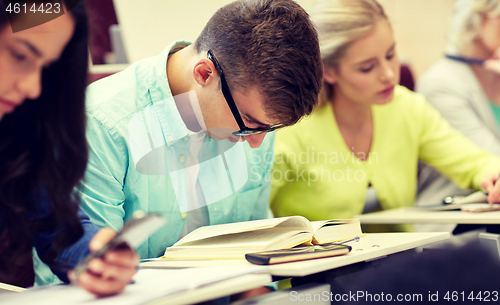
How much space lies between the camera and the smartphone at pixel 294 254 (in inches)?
26.4

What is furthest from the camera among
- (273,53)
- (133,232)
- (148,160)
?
(148,160)

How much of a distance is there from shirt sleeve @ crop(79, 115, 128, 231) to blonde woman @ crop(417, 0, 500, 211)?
117cm

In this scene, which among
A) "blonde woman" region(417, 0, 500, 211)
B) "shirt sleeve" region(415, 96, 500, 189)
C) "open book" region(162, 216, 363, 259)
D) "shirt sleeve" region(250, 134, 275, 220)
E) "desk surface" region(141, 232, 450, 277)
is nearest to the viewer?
"desk surface" region(141, 232, 450, 277)

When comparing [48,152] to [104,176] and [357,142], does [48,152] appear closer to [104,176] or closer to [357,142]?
[104,176]

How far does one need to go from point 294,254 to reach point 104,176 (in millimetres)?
410

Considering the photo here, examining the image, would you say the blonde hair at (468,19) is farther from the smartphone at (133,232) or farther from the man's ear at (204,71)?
the smartphone at (133,232)

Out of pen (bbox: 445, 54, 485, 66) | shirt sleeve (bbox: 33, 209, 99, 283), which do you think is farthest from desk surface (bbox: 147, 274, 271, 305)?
pen (bbox: 445, 54, 485, 66)

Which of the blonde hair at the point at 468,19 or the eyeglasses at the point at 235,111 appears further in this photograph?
the blonde hair at the point at 468,19

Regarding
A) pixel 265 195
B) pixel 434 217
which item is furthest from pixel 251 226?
pixel 434 217

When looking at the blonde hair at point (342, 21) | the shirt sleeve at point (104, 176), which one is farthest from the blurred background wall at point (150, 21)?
the shirt sleeve at point (104, 176)

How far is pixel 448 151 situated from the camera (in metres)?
1.50

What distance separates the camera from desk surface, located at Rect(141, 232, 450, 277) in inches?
25.4

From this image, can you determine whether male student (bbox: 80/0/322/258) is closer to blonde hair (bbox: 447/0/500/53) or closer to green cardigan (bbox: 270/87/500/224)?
green cardigan (bbox: 270/87/500/224)

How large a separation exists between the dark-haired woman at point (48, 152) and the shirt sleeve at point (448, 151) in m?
1.18
